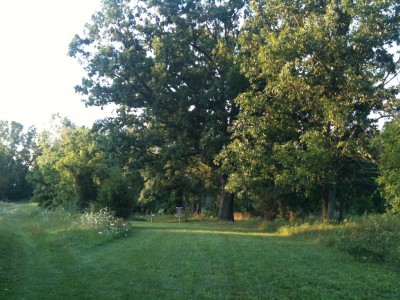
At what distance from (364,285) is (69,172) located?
33.8 metres

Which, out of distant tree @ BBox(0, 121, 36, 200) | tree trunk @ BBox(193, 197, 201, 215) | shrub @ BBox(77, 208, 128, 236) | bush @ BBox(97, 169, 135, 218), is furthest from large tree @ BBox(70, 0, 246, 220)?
distant tree @ BBox(0, 121, 36, 200)

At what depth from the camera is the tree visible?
66.5 ft

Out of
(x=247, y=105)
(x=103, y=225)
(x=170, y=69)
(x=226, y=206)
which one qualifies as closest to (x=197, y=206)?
(x=226, y=206)

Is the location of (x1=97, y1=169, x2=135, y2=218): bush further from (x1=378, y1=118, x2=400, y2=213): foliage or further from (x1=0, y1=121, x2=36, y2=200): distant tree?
(x1=0, y1=121, x2=36, y2=200): distant tree

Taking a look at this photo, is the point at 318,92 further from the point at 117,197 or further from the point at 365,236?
the point at 117,197

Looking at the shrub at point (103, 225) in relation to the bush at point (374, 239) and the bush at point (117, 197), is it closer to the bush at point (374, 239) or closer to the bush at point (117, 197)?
the bush at point (117, 197)

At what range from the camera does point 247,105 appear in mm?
24078

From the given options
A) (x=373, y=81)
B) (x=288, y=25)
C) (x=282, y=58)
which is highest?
(x=288, y=25)

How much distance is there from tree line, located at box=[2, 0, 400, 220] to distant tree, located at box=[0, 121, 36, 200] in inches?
2241

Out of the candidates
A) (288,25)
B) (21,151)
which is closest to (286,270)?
(288,25)

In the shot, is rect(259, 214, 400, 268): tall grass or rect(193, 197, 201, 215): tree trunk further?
rect(193, 197, 201, 215): tree trunk

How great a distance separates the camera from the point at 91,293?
8.65 m

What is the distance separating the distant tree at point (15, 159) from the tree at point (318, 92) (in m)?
82.9

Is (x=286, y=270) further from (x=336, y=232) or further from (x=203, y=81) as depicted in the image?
(x=203, y=81)
